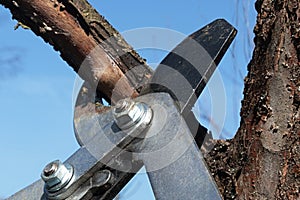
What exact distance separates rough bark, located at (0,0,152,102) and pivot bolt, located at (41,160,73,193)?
1.39 feet

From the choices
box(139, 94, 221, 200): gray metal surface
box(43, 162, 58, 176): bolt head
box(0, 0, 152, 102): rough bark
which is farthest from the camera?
box(0, 0, 152, 102): rough bark

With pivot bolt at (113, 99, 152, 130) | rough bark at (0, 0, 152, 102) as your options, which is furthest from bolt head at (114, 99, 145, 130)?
rough bark at (0, 0, 152, 102)

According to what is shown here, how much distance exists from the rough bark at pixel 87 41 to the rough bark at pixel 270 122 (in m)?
0.44

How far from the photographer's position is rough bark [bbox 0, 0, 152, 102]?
5.72 feet

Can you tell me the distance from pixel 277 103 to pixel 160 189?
256 mm

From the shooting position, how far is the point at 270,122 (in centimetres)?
128

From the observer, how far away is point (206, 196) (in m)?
1.18

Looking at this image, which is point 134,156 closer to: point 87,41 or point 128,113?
point 128,113

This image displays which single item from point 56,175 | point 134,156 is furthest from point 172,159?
point 56,175

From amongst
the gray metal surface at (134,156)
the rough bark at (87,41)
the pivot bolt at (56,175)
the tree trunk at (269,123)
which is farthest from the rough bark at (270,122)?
the rough bark at (87,41)

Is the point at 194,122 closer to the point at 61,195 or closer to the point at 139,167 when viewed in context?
the point at 139,167

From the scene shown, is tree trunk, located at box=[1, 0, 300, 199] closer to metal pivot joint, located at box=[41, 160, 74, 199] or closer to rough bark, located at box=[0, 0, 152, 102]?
metal pivot joint, located at box=[41, 160, 74, 199]

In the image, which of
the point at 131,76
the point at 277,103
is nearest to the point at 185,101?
the point at 277,103

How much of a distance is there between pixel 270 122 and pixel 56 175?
0.39 m
